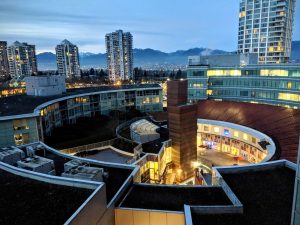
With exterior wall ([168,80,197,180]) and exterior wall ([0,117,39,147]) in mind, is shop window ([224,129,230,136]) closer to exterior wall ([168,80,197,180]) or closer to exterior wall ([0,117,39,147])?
exterior wall ([168,80,197,180])

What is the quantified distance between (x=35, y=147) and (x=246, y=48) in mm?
127485

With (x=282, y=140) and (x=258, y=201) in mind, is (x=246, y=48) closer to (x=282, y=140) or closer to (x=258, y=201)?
(x=282, y=140)

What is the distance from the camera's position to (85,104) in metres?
67.6

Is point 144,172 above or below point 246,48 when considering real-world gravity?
below

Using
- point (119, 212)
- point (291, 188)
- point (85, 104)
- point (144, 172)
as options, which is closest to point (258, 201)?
point (291, 188)

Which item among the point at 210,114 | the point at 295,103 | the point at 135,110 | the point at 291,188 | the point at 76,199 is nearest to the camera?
the point at 76,199

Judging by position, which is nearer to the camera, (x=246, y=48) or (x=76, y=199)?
(x=76, y=199)

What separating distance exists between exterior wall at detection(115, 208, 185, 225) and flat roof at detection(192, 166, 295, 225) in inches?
52.5

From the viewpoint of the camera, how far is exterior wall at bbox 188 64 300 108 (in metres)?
65.9

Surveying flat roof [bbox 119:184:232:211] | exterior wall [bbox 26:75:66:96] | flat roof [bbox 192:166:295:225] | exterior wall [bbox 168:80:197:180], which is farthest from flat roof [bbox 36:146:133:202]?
exterior wall [bbox 26:75:66:96]

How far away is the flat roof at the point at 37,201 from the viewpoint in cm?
1409

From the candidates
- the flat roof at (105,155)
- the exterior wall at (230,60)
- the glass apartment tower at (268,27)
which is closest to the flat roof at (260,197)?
the flat roof at (105,155)

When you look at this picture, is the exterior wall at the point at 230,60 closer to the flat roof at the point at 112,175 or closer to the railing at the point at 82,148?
the railing at the point at 82,148

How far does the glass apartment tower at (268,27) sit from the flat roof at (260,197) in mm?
117427
